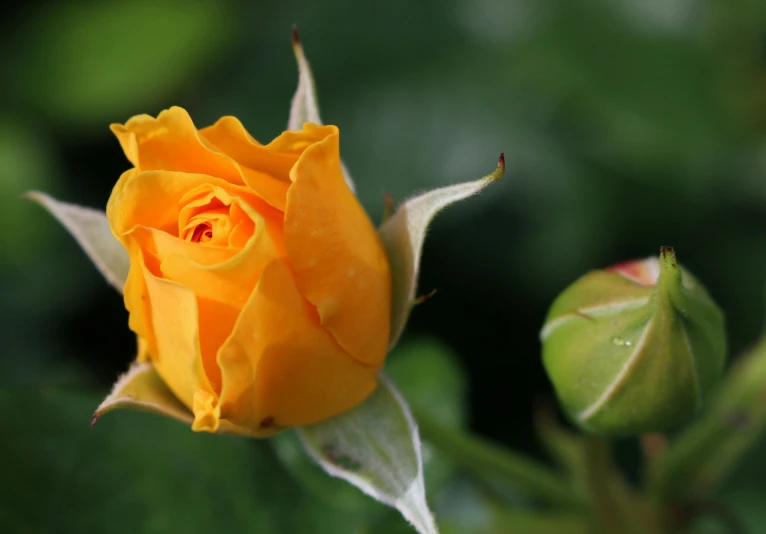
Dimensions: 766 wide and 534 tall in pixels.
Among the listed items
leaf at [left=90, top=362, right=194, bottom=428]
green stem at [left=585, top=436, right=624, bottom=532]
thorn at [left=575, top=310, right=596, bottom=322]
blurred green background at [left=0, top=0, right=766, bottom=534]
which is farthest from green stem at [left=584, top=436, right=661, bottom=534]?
leaf at [left=90, top=362, right=194, bottom=428]

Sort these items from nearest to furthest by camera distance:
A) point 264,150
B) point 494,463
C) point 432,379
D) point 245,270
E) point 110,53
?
1. point 245,270
2. point 264,150
3. point 494,463
4. point 432,379
5. point 110,53

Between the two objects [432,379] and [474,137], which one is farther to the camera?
[474,137]

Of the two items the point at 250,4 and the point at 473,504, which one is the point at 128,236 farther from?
the point at 250,4

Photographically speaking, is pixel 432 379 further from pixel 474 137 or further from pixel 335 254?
pixel 335 254

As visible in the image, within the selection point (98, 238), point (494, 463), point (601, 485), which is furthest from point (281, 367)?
point (601, 485)

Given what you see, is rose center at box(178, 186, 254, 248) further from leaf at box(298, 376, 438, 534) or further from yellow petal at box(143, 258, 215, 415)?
leaf at box(298, 376, 438, 534)
